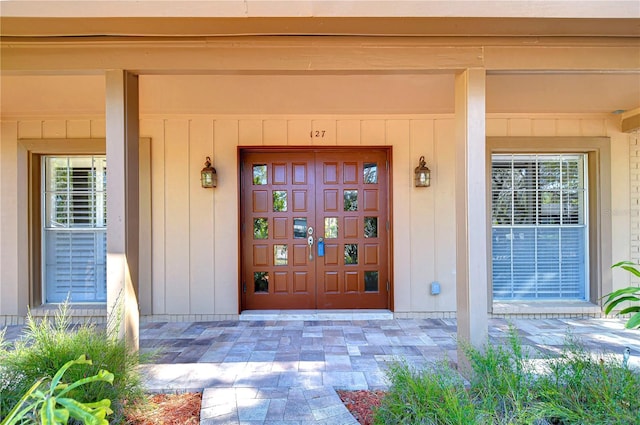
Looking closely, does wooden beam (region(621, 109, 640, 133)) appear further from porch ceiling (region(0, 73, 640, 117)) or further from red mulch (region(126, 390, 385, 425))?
red mulch (region(126, 390, 385, 425))

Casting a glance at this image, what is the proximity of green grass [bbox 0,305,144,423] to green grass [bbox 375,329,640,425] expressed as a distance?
4.82 feet

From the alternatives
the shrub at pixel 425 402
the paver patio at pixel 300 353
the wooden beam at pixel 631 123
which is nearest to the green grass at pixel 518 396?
the shrub at pixel 425 402

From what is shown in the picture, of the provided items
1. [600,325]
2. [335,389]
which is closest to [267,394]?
[335,389]

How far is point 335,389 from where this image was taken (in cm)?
245

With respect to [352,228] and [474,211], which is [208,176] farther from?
[474,211]

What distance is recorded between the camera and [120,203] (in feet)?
8.45

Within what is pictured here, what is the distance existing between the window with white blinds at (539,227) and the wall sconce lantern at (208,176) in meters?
3.47

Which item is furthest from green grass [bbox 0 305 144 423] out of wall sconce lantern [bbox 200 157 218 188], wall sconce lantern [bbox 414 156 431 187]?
wall sconce lantern [bbox 414 156 431 187]

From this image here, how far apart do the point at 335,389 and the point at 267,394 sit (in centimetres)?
48

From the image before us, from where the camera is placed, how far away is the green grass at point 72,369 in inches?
73.5

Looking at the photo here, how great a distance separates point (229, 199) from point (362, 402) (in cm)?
278

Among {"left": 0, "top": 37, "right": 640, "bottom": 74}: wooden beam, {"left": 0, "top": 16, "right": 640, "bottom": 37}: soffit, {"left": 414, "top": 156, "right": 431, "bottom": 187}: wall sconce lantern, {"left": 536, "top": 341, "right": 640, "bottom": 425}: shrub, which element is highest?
{"left": 0, "top": 16, "right": 640, "bottom": 37}: soffit

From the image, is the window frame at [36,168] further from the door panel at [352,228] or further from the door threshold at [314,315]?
the door panel at [352,228]

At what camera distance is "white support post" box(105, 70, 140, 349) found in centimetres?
256
